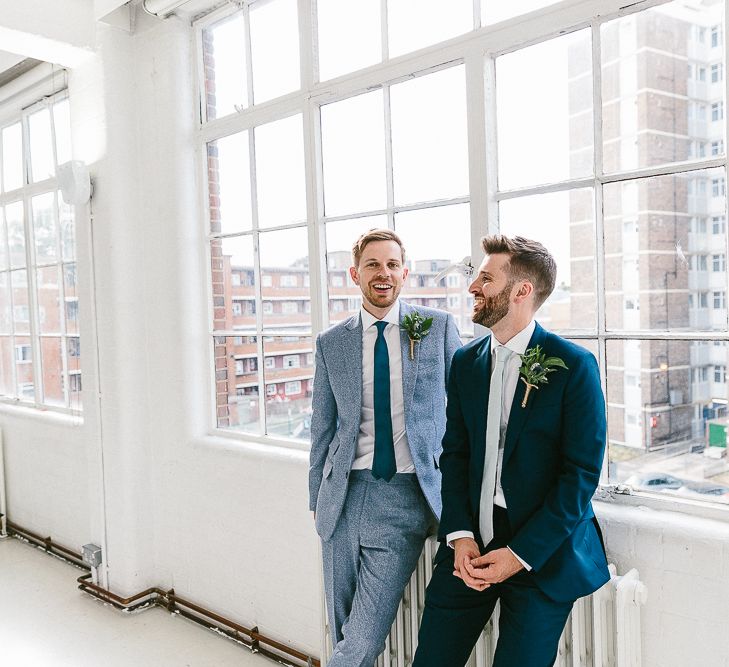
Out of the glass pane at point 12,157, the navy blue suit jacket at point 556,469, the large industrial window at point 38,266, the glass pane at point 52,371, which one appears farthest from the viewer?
the glass pane at point 12,157

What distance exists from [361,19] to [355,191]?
76 centimetres

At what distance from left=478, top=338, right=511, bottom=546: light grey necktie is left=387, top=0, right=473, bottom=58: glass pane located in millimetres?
1394

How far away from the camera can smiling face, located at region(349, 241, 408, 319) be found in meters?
2.41

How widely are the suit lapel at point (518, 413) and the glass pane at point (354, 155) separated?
120cm

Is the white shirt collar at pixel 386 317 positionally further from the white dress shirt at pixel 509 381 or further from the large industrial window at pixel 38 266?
the large industrial window at pixel 38 266

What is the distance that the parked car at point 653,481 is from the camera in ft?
7.42

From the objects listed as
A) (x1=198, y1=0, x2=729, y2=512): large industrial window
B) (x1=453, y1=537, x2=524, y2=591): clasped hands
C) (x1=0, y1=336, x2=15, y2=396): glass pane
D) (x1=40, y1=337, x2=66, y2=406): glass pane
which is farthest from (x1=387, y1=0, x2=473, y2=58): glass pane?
(x1=0, y1=336, x2=15, y2=396): glass pane

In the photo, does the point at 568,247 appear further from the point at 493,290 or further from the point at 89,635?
the point at 89,635

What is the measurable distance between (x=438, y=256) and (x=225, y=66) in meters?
1.84

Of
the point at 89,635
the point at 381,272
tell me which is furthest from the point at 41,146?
the point at 381,272

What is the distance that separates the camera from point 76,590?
4.36m

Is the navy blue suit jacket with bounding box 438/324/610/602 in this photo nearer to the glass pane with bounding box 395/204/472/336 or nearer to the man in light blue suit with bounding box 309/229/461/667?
the man in light blue suit with bounding box 309/229/461/667

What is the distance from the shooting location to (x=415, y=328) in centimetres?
243

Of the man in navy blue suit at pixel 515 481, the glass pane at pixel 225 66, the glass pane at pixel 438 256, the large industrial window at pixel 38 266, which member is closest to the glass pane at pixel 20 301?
the large industrial window at pixel 38 266
